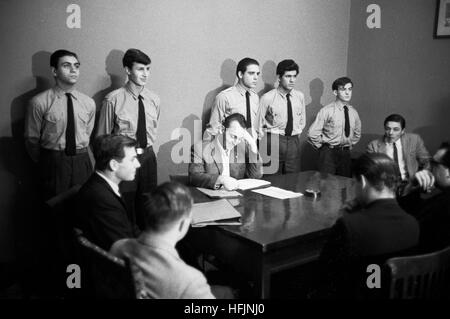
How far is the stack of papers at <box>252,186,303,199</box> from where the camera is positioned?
2751 mm

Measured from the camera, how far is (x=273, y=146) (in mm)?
4625

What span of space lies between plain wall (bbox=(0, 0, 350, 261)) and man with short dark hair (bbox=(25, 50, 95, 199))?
0.27m

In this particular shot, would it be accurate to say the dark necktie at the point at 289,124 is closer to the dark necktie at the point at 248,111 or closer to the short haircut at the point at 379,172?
the dark necktie at the point at 248,111

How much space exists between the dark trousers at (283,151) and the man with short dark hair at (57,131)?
82.3 inches

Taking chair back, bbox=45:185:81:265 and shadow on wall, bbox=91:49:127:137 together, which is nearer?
chair back, bbox=45:185:81:265

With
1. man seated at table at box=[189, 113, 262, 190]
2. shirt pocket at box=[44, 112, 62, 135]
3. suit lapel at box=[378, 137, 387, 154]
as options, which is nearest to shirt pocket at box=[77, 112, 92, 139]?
shirt pocket at box=[44, 112, 62, 135]

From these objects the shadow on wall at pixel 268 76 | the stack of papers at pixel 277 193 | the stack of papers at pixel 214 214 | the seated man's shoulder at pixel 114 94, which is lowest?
the stack of papers at pixel 277 193

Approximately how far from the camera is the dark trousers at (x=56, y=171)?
Result: 323 cm

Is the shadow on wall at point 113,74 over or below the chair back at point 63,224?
over

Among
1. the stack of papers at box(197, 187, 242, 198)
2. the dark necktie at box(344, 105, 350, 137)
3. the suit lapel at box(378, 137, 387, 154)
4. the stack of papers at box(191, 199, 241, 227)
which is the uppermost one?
the dark necktie at box(344, 105, 350, 137)

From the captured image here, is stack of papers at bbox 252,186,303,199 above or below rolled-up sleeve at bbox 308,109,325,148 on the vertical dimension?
below

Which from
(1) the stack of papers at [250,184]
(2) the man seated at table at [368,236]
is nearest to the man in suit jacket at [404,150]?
Result: (1) the stack of papers at [250,184]

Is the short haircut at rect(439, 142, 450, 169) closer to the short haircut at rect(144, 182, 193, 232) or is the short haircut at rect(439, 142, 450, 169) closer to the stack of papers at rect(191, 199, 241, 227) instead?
the stack of papers at rect(191, 199, 241, 227)

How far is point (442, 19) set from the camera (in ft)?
15.1
